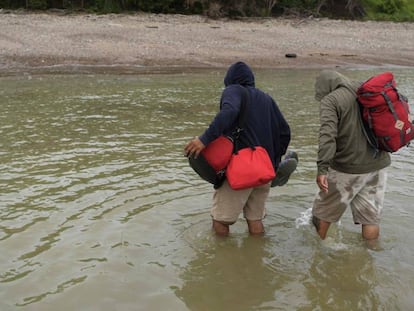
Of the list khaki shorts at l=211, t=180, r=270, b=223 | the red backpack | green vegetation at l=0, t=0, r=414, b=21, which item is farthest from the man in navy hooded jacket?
green vegetation at l=0, t=0, r=414, b=21

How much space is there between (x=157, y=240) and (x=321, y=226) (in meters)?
1.80

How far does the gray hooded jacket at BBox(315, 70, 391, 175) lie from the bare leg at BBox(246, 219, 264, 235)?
3.50 ft

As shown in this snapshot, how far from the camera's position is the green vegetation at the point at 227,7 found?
3447 cm

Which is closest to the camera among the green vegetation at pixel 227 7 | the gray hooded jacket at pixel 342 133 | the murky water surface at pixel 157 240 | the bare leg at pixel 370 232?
the murky water surface at pixel 157 240

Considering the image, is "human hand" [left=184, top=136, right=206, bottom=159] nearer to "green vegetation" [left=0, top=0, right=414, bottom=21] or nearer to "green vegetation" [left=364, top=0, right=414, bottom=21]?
"green vegetation" [left=0, top=0, right=414, bottom=21]

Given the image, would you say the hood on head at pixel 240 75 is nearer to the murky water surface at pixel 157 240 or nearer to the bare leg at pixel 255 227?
the bare leg at pixel 255 227

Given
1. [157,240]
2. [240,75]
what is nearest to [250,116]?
[240,75]

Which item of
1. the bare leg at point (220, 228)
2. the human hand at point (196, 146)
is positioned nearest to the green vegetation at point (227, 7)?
the bare leg at point (220, 228)

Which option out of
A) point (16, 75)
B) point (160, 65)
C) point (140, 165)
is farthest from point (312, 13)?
point (140, 165)

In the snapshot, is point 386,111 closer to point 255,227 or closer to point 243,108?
point 243,108

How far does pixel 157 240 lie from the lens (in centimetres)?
577

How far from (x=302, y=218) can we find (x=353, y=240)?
0.82 metres

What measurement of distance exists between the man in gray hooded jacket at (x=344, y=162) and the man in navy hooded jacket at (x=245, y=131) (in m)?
0.53

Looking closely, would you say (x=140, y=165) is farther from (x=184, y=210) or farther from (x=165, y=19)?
(x=165, y=19)
